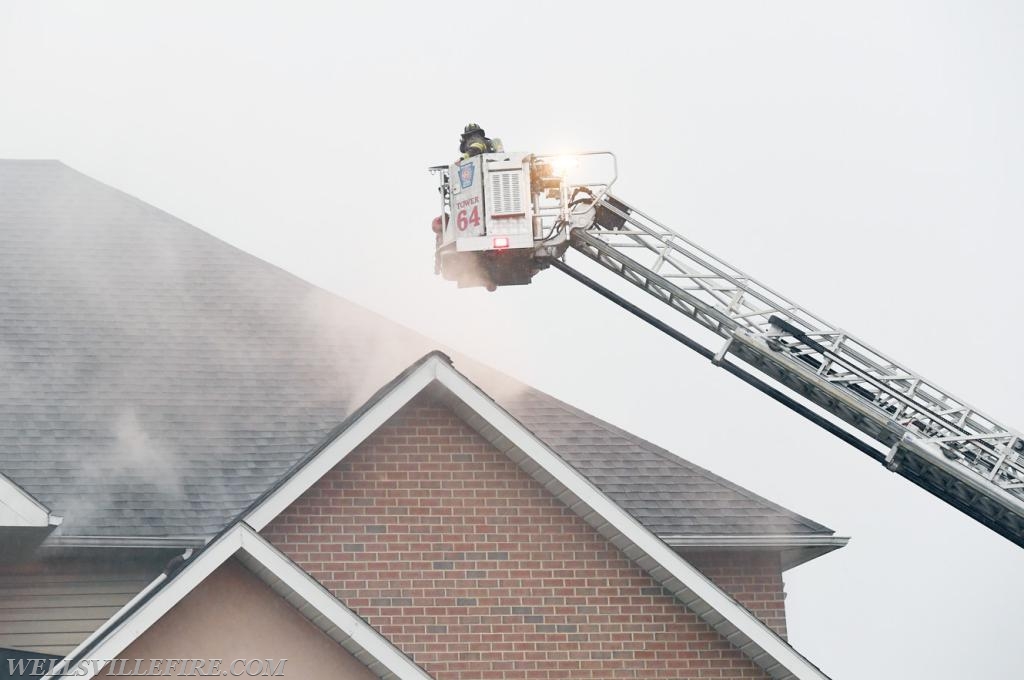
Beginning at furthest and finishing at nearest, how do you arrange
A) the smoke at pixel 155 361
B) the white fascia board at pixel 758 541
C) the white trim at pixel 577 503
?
the white fascia board at pixel 758 541, the smoke at pixel 155 361, the white trim at pixel 577 503

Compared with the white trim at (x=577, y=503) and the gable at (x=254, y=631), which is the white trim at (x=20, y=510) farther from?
the gable at (x=254, y=631)

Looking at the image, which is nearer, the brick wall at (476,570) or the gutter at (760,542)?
the brick wall at (476,570)

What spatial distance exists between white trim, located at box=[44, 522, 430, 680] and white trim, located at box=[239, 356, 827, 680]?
2.59 ft

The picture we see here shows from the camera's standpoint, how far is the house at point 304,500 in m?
8.57

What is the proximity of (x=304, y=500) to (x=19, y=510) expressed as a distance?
277cm

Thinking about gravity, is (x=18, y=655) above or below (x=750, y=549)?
above

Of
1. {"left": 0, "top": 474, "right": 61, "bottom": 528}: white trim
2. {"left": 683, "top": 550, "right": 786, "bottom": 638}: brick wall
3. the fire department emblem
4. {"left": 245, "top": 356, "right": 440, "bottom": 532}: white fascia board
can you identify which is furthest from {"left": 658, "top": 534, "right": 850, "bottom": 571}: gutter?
{"left": 0, "top": 474, "right": 61, "bottom": 528}: white trim

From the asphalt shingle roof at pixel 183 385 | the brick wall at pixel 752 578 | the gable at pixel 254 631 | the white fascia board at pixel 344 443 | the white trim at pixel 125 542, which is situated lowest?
the gable at pixel 254 631

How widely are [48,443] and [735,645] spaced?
679cm

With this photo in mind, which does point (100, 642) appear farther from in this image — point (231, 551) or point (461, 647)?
point (461, 647)

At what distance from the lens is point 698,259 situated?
14250 millimetres

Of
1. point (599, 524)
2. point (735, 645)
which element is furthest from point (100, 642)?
point (735, 645)

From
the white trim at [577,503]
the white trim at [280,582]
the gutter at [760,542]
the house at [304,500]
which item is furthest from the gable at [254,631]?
the gutter at [760,542]

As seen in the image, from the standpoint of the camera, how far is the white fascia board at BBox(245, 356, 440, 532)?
9.32 m
